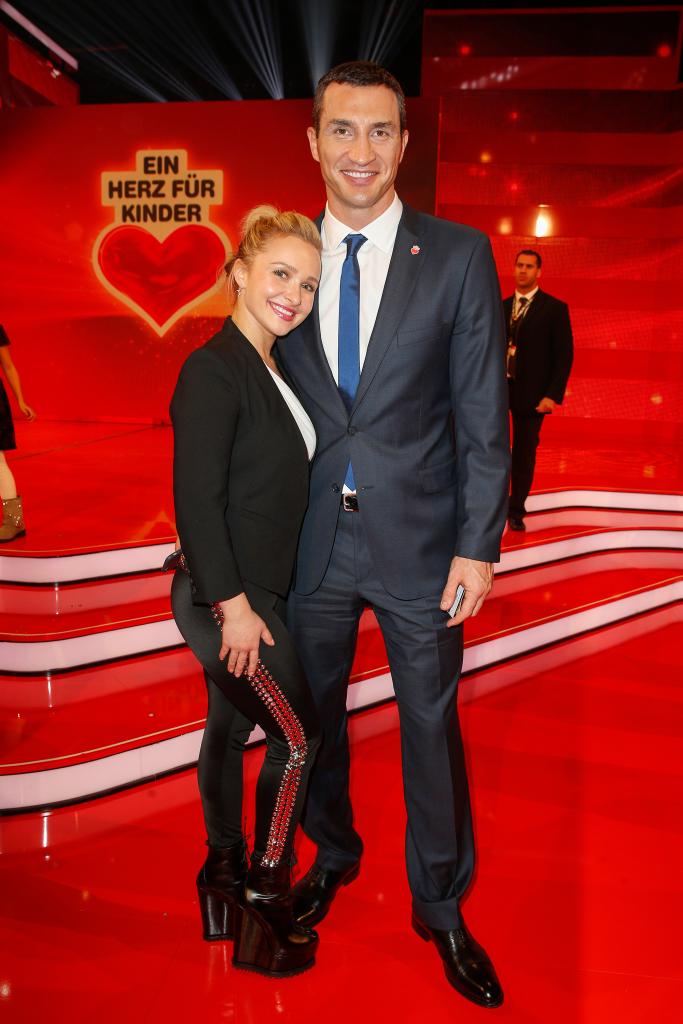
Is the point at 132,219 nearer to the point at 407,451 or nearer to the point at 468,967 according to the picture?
the point at 407,451

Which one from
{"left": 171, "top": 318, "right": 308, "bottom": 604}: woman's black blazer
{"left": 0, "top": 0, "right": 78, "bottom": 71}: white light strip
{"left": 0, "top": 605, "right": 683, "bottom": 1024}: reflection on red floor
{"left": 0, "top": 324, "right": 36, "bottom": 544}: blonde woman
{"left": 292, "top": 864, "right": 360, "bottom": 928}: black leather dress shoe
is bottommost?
{"left": 0, "top": 605, "right": 683, "bottom": 1024}: reflection on red floor

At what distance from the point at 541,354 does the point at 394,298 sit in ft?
10.4

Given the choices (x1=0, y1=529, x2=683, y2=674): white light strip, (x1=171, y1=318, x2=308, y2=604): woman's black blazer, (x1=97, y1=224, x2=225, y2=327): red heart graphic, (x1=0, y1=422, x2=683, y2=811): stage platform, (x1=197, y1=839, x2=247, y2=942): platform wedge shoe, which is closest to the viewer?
(x1=171, y1=318, x2=308, y2=604): woman's black blazer

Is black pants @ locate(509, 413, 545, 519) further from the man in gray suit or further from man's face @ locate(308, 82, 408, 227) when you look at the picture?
man's face @ locate(308, 82, 408, 227)

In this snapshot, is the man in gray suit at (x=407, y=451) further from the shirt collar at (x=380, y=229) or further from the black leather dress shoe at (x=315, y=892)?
the black leather dress shoe at (x=315, y=892)

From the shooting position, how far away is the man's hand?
1559 millimetres

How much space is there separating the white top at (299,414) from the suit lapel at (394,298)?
0.10 m

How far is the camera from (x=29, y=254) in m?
7.91

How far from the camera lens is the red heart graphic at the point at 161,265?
763cm

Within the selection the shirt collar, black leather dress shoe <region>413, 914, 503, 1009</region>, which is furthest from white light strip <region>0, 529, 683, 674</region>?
the shirt collar

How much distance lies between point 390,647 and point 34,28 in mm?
8936

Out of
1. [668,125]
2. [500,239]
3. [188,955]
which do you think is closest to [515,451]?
[188,955]

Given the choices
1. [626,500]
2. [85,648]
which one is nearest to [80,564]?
[85,648]

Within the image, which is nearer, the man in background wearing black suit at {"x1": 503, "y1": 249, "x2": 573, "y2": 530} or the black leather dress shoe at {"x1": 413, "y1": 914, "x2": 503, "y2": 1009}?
the black leather dress shoe at {"x1": 413, "y1": 914, "x2": 503, "y2": 1009}
